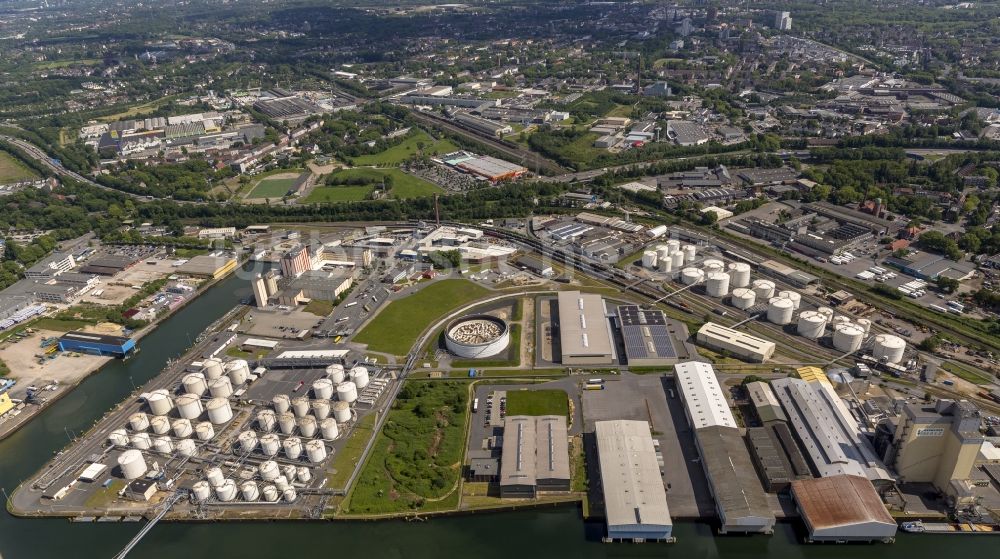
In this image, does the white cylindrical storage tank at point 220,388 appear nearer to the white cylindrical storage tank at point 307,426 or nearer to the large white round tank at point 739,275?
the white cylindrical storage tank at point 307,426

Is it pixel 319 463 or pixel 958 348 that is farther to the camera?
pixel 958 348

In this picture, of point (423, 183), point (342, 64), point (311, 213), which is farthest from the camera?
point (342, 64)

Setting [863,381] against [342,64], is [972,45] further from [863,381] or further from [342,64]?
[342,64]

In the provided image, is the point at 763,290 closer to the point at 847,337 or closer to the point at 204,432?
the point at 847,337

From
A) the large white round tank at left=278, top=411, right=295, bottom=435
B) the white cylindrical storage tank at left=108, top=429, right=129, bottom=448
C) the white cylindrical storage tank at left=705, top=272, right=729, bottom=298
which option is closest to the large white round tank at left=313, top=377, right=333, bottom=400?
the large white round tank at left=278, top=411, right=295, bottom=435

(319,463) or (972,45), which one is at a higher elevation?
(972,45)

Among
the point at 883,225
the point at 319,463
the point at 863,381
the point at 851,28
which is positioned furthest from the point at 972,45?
the point at 319,463

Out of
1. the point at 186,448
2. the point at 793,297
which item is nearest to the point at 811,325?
the point at 793,297
